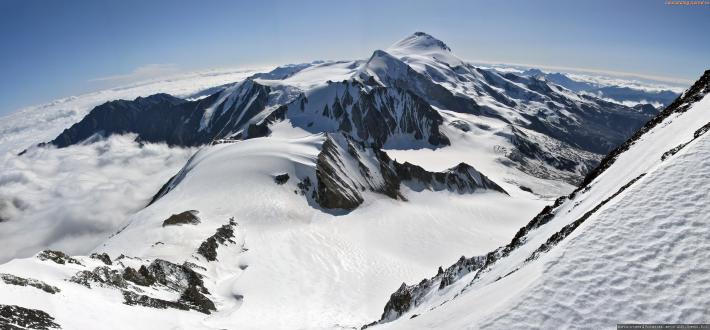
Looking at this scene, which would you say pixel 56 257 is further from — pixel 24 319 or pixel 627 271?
pixel 627 271

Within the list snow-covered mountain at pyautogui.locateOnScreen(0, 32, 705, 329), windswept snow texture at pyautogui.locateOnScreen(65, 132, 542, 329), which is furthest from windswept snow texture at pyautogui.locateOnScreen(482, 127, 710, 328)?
windswept snow texture at pyautogui.locateOnScreen(65, 132, 542, 329)

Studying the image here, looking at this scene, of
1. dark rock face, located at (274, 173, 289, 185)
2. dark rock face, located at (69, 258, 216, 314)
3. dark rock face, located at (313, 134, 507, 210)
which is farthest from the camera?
dark rock face, located at (313, 134, 507, 210)

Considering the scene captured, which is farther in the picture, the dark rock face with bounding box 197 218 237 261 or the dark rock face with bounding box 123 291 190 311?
the dark rock face with bounding box 197 218 237 261

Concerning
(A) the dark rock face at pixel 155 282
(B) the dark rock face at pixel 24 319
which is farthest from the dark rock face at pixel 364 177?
(B) the dark rock face at pixel 24 319

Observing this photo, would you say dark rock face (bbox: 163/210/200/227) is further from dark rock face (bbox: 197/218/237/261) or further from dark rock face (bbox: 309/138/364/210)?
dark rock face (bbox: 309/138/364/210)

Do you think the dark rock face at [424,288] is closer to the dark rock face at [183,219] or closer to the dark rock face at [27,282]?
the dark rock face at [27,282]

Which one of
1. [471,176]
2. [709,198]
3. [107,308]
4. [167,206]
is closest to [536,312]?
[709,198]

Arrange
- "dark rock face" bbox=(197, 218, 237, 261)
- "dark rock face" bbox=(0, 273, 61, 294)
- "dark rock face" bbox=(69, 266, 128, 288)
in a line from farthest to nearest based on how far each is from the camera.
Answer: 1. "dark rock face" bbox=(197, 218, 237, 261)
2. "dark rock face" bbox=(69, 266, 128, 288)
3. "dark rock face" bbox=(0, 273, 61, 294)
